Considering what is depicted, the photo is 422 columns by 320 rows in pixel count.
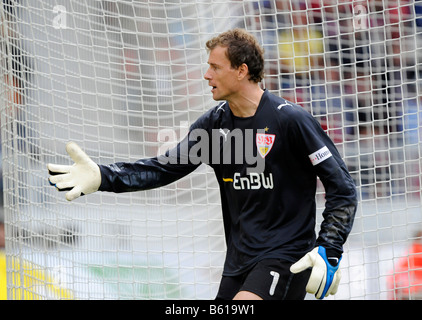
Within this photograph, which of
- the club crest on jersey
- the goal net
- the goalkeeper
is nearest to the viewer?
the goalkeeper

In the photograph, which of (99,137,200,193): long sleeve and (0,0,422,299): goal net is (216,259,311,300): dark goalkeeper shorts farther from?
(0,0,422,299): goal net

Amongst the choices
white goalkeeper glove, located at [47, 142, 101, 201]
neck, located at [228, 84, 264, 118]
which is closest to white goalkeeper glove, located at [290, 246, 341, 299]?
neck, located at [228, 84, 264, 118]

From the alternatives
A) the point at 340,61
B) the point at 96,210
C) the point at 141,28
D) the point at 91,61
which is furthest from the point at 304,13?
the point at 96,210

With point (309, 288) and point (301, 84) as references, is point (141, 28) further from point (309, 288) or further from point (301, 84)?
point (309, 288)

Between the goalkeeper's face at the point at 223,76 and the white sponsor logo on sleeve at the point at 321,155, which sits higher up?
the goalkeeper's face at the point at 223,76

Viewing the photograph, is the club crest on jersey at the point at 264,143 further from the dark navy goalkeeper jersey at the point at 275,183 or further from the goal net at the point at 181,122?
the goal net at the point at 181,122

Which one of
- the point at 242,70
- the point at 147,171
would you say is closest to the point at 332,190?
the point at 242,70

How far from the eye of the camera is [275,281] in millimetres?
3721

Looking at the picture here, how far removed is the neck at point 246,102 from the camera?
3975mm

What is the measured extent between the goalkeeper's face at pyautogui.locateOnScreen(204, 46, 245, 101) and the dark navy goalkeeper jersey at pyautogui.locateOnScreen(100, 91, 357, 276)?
0.46 ft

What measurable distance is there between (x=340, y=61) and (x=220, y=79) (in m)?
1.81

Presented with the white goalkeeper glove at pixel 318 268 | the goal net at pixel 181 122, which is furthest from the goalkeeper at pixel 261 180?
the goal net at pixel 181 122

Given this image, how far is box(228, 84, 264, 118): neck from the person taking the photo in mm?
3975

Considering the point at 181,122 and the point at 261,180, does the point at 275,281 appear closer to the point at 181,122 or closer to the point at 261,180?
the point at 261,180
